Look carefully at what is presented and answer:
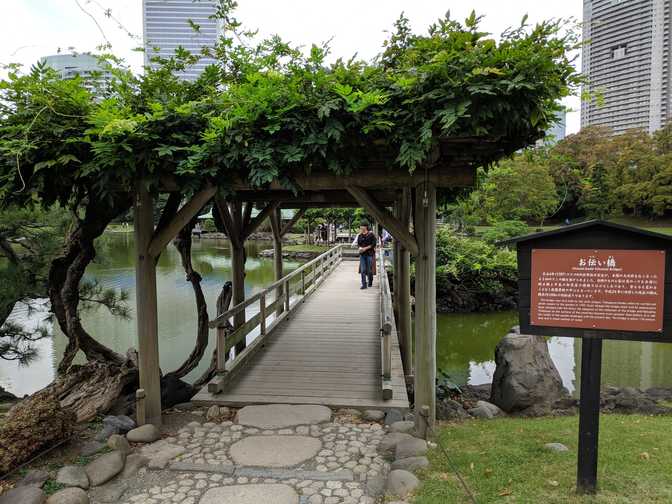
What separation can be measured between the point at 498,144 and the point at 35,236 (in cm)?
633

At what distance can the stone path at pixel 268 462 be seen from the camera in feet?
10.8

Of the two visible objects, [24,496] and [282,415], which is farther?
[282,415]

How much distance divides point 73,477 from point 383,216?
3.19 meters

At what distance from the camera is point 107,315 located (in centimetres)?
1391

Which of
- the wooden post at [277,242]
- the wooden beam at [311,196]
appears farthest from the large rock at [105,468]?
the wooden post at [277,242]

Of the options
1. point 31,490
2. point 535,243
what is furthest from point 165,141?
Result: point 535,243

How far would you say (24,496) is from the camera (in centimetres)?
305

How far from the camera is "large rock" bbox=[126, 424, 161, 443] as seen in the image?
4168mm

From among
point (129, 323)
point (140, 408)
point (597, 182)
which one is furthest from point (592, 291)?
point (597, 182)

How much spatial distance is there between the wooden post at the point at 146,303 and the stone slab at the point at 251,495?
5.06 ft

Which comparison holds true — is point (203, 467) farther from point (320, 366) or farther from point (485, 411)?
point (485, 411)

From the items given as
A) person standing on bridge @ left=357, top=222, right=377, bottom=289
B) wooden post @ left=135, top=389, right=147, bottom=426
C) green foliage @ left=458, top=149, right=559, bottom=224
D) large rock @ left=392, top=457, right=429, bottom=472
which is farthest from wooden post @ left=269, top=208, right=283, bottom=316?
green foliage @ left=458, top=149, right=559, bottom=224

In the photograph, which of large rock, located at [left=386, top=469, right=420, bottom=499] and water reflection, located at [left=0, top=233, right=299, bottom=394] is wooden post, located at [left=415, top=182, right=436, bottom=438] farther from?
water reflection, located at [left=0, top=233, right=299, bottom=394]

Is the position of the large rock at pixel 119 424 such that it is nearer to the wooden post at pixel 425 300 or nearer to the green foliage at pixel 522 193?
the wooden post at pixel 425 300
